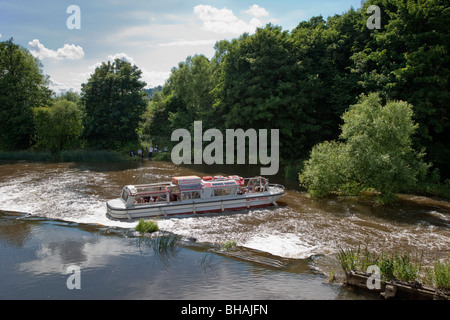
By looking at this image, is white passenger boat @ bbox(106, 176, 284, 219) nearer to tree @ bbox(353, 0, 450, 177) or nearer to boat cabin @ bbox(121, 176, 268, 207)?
boat cabin @ bbox(121, 176, 268, 207)

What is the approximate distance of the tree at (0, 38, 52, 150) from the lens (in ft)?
151

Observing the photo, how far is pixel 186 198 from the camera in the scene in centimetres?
2078

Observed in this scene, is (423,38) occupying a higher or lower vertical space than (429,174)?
higher

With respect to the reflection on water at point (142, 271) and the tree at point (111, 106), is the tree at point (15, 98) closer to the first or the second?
the tree at point (111, 106)

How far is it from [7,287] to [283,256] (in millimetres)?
10942

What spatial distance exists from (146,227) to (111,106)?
33759mm

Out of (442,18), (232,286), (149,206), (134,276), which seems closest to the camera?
(232,286)

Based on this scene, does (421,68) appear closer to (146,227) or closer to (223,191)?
(223,191)

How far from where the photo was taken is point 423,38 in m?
27.3

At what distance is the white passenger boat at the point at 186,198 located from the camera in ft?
64.2

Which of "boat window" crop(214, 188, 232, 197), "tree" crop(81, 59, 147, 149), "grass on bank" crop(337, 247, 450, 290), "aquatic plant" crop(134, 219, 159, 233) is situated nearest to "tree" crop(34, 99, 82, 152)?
"tree" crop(81, 59, 147, 149)
